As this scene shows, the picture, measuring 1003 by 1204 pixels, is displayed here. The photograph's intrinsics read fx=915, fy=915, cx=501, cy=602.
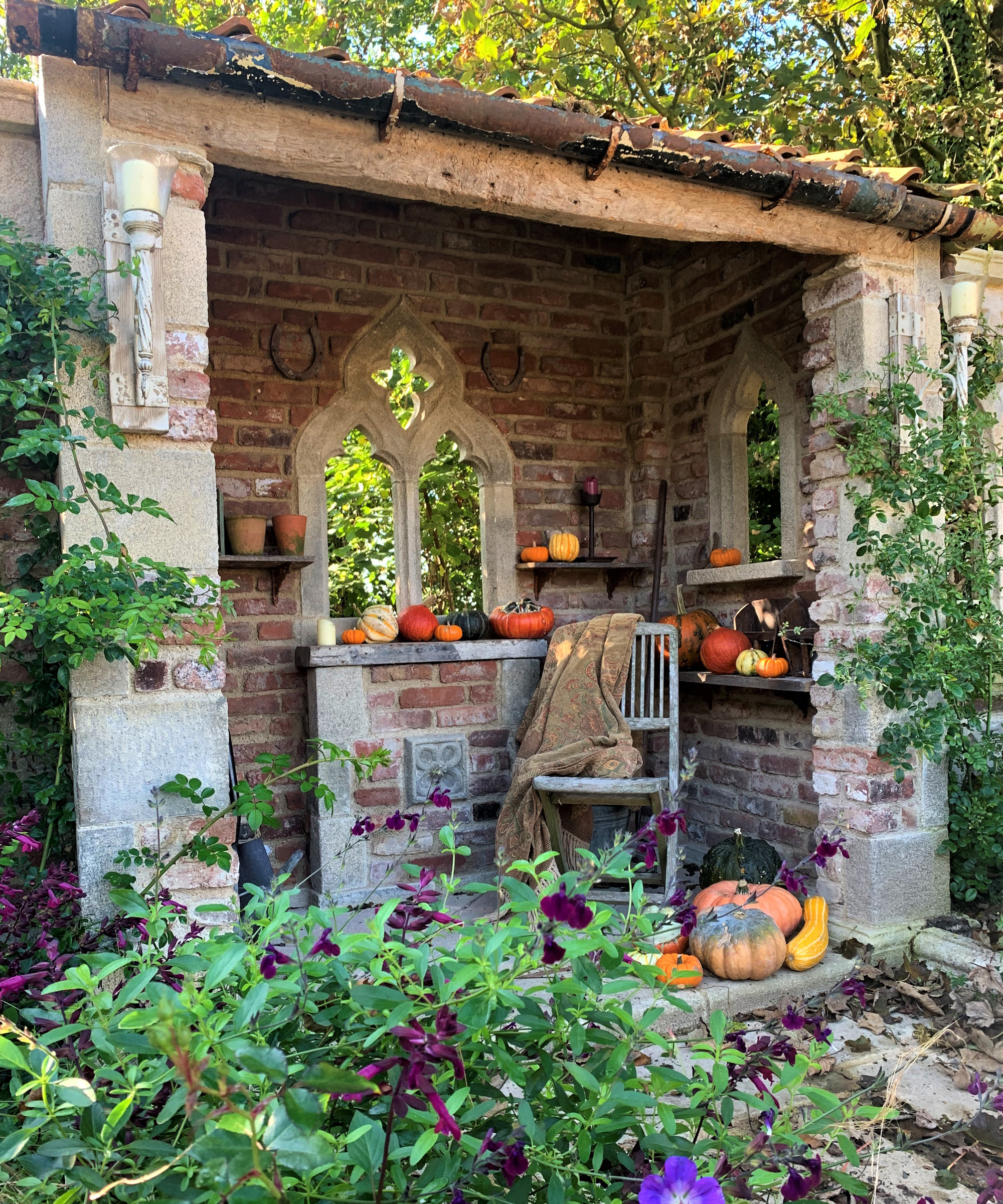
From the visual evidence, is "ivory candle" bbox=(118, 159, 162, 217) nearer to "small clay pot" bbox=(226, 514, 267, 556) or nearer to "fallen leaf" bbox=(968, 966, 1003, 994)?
"small clay pot" bbox=(226, 514, 267, 556)

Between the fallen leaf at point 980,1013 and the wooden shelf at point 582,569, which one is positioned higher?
the wooden shelf at point 582,569

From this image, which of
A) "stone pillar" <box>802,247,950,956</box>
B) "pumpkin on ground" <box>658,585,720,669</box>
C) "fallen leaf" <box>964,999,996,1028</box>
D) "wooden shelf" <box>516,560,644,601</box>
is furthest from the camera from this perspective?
"wooden shelf" <box>516,560,644,601</box>

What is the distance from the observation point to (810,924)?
3.35 metres

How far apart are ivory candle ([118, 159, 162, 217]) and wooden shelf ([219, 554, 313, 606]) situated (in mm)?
1826

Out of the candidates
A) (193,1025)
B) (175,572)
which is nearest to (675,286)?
(175,572)

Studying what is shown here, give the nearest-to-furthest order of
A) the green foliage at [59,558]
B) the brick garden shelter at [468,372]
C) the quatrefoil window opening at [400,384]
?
1. the green foliage at [59,558]
2. the brick garden shelter at [468,372]
3. the quatrefoil window opening at [400,384]

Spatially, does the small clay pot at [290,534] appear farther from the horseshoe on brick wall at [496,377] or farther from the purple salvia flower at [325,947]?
the purple salvia flower at [325,947]

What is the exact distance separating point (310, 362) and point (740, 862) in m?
3.00

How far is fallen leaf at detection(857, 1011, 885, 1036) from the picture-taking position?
2.95 meters

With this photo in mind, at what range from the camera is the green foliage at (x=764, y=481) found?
6637 millimetres

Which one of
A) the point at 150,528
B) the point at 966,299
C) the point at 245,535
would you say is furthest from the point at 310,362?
the point at 966,299

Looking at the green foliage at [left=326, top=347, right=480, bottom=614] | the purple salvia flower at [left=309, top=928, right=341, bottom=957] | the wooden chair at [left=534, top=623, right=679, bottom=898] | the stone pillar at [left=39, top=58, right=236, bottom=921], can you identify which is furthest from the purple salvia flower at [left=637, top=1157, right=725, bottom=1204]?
the green foliage at [left=326, top=347, right=480, bottom=614]

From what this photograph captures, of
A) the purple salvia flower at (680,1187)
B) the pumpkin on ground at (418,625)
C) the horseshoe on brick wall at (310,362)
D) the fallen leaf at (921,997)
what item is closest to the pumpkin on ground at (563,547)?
the pumpkin on ground at (418,625)

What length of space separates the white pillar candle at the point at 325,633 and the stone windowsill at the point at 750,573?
1914 millimetres
